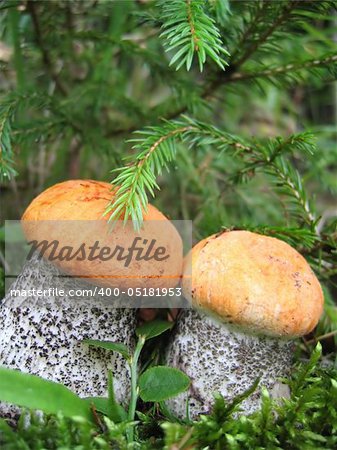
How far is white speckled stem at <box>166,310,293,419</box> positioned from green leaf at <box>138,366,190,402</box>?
14 cm

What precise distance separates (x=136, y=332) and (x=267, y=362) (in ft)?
1.25

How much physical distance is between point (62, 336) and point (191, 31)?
33.6 inches

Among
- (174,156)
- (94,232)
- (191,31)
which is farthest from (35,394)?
(191,31)

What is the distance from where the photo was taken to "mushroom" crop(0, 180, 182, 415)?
1.15 meters

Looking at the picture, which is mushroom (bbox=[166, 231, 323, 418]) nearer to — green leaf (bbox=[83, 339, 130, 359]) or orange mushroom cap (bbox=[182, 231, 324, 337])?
orange mushroom cap (bbox=[182, 231, 324, 337])

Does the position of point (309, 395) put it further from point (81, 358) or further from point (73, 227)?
point (73, 227)

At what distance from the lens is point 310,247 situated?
4.76 feet

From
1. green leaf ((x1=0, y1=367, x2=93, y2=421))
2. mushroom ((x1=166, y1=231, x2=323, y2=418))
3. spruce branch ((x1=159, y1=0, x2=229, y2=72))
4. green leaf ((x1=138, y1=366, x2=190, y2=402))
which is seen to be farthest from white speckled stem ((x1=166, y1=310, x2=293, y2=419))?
spruce branch ((x1=159, y1=0, x2=229, y2=72))

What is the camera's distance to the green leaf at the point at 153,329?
129cm

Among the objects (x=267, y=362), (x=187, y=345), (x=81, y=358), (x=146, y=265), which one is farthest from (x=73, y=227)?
(x=267, y=362)

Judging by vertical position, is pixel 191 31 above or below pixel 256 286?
above

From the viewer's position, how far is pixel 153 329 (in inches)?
51.9

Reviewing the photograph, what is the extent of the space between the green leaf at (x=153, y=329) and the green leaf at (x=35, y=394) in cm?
31

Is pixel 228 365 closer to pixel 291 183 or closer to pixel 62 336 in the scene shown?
pixel 62 336
